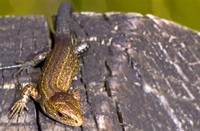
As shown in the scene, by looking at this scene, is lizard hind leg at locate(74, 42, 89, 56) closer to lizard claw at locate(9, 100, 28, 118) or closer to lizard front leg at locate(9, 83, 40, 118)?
lizard front leg at locate(9, 83, 40, 118)

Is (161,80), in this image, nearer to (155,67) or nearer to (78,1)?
(155,67)

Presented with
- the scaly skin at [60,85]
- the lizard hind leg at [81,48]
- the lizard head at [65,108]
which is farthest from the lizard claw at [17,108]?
the lizard hind leg at [81,48]

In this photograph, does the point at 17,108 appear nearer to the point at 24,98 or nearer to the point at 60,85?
the point at 24,98

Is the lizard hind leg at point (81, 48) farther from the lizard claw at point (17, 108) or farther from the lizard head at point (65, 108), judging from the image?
the lizard claw at point (17, 108)

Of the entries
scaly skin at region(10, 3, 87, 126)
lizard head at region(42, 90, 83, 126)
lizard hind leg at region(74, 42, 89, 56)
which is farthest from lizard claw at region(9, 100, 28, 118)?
lizard hind leg at region(74, 42, 89, 56)

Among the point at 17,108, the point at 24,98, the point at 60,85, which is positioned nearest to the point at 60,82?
the point at 60,85

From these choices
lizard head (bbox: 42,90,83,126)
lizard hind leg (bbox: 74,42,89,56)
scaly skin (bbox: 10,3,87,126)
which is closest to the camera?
lizard head (bbox: 42,90,83,126)
